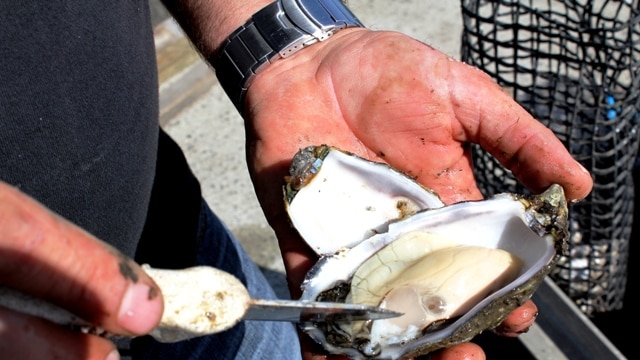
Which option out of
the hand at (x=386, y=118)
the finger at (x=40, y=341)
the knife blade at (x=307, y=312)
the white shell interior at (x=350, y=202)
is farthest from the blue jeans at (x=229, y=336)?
the finger at (x=40, y=341)

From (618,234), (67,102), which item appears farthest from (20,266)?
(618,234)

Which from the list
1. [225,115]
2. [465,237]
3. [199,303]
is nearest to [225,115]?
[225,115]

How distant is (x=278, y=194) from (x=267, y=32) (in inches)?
14.4

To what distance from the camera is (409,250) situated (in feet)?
4.29

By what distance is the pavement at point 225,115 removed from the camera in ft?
8.73

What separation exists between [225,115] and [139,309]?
2509 mm

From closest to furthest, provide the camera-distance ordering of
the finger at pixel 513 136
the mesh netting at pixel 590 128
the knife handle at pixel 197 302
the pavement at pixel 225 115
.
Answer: the knife handle at pixel 197 302 < the finger at pixel 513 136 < the mesh netting at pixel 590 128 < the pavement at pixel 225 115

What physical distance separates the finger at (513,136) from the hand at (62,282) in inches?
31.7

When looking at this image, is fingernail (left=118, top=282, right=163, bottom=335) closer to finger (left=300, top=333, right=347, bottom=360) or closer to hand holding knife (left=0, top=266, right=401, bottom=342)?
hand holding knife (left=0, top=266, right=401, bottom=342)

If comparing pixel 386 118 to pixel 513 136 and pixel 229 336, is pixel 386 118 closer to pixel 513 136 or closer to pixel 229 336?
pixel 513 136

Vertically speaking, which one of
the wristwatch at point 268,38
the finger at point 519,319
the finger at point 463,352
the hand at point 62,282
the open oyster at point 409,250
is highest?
the hand at point 62,282

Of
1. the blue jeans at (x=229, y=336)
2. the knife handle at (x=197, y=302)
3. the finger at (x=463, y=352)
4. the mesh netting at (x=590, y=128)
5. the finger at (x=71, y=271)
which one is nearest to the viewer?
the finger at (x=71, y=271)

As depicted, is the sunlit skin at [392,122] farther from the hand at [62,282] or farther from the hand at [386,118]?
the hand at [62,282]

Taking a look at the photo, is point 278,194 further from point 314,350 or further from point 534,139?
point 534,139
